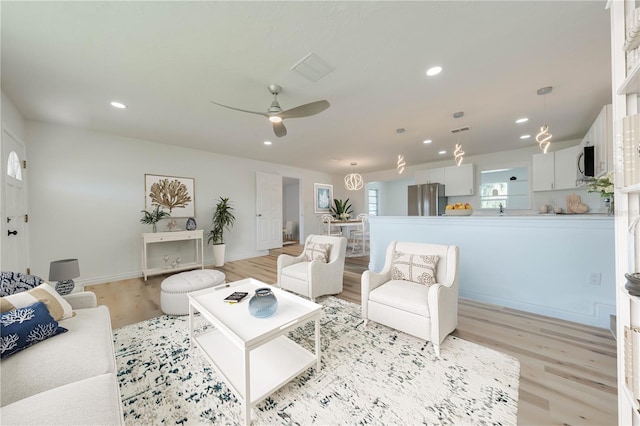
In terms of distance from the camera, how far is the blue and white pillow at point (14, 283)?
1.51 m

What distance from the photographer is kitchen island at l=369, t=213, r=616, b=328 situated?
7.43ft

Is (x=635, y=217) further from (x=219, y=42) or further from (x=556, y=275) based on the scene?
(x=219, y=42)

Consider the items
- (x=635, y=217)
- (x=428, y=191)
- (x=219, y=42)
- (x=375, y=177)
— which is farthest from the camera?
(x=375, y=177)

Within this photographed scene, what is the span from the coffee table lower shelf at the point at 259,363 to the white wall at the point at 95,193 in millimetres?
3400

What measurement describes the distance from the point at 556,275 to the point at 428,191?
3760 millimetres

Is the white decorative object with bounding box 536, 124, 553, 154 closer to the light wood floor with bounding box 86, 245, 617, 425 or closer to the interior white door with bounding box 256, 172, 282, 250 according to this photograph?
the light wood floor with bounding box 86, 245, 617, 425

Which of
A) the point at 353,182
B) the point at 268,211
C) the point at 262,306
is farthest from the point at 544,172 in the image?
the point at 268,211

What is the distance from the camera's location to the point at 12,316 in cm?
125

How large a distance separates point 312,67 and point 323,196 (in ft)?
19.9

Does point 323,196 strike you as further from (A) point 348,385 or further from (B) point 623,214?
(B) point 623,214

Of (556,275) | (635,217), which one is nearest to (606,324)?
(556,275)

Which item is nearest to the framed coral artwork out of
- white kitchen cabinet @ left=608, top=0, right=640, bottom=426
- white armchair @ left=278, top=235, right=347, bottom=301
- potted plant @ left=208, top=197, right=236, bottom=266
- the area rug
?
potted plant @ left=208, top=197, right=236, bottom=266

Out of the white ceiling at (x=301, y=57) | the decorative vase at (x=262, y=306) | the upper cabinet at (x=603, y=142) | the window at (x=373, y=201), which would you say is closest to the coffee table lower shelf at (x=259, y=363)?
the decorative vase at (x=262, y=306)

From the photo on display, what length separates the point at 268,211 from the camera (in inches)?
245
